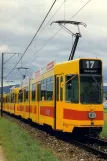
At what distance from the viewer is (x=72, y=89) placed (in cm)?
1841

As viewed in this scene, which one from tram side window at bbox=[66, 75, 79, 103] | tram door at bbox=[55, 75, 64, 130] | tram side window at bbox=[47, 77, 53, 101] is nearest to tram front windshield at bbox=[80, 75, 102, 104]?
tram side window at bbox=[66, 75, 79, 103]

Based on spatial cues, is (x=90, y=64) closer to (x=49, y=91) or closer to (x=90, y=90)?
(x=90, y=90)

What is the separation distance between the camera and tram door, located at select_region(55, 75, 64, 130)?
755 inches

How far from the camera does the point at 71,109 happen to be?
18406 millimetres

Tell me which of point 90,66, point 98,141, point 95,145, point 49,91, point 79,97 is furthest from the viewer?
point 49,91

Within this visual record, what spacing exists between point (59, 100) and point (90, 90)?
1.76 m

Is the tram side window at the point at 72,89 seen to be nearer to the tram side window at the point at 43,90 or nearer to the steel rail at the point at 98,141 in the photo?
the steel rail at the point at 98,141

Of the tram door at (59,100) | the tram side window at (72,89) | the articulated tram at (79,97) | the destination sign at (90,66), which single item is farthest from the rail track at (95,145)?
the destination sign at (90,66)

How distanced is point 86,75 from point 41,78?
21.8ft

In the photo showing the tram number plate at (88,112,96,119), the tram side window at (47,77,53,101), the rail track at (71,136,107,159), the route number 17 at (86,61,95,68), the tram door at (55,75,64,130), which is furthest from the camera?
the tram side window at (47,77,53,101)

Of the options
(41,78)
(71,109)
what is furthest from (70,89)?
(41,78)

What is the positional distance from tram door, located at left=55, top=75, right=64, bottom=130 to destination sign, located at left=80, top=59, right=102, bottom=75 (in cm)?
123

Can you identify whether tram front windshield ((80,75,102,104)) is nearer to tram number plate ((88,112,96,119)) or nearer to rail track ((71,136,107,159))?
tram number plate ((88,112,96,119))

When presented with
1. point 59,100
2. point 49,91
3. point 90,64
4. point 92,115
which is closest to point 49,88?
point 49,91
